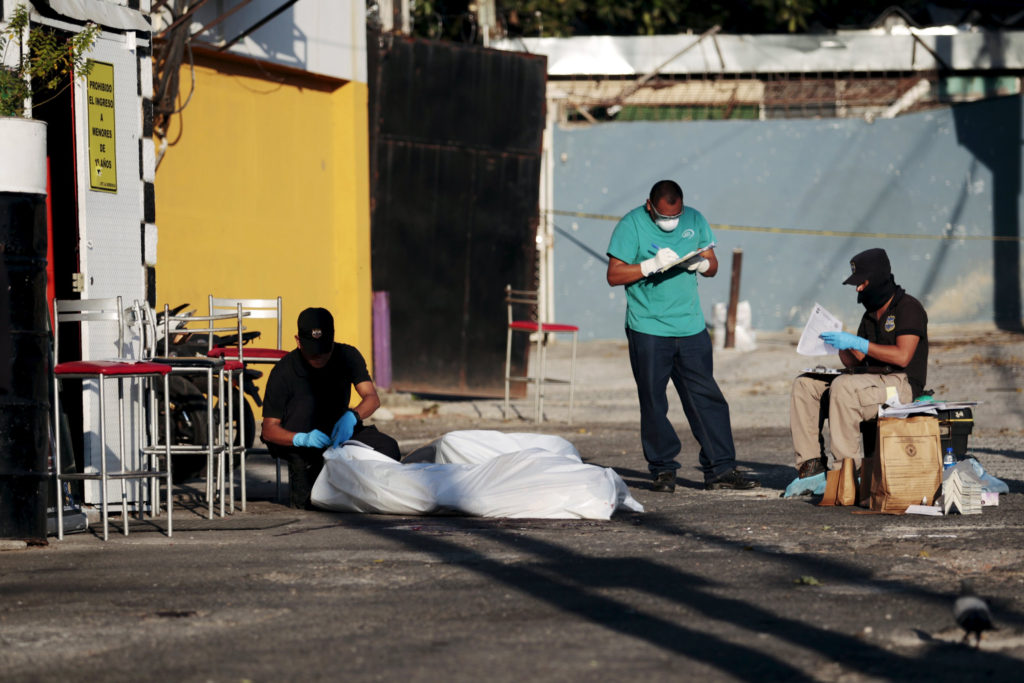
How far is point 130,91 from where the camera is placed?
26.3 feet

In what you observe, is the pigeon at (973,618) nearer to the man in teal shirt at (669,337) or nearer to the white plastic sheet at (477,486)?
the white plastic sheet at (477,486)

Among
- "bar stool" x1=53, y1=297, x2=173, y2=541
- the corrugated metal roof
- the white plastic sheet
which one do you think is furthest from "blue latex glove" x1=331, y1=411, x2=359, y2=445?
the corrugated metal roof

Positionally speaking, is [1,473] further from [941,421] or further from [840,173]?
[840,173]

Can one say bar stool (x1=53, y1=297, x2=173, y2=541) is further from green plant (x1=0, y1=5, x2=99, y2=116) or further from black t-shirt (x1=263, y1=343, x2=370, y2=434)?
green plant (x1=0, y1=5, x2=99, y2=116)

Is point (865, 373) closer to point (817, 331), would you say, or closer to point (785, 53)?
point (817, 331)

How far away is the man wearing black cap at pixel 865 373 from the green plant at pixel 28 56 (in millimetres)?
4245

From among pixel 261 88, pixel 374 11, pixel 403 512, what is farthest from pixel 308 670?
pixel 374 11

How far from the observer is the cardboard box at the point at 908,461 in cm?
704

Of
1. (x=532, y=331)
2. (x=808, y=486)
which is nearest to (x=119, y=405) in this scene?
(x=808, y=486)

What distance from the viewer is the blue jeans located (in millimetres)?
8289

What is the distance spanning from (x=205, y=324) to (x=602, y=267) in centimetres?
1055

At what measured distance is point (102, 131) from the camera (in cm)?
778

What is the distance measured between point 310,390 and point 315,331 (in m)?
0.39

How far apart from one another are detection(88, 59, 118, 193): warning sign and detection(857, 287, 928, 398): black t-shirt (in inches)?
171
